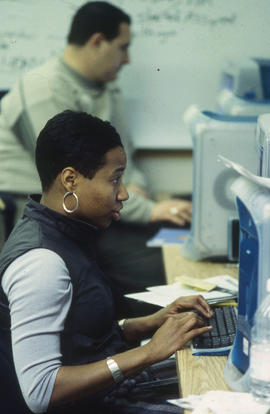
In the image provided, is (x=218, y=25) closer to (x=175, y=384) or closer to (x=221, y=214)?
(x=221, y=214)

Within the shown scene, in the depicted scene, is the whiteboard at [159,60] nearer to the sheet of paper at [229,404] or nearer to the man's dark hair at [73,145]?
the man's dark hair at [73,145]

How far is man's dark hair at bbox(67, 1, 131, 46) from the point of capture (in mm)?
2752

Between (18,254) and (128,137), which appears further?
(128,137)

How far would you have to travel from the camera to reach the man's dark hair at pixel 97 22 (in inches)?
108

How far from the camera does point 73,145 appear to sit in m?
1.31

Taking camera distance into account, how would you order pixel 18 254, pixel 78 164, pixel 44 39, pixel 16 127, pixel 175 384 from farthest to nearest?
pixel 44 39 → pixel 16 127 → pixel 175 384 → pixel 78 164 → pixel 18 254

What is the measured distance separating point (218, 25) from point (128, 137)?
1.36 metres

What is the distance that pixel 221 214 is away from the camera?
6.75ft

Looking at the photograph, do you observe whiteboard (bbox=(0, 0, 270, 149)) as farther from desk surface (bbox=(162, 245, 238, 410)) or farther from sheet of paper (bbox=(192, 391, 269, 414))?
sheet of paper (bbox=(192, 391, 269, 414))

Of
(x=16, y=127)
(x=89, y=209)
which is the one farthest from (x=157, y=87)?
A: (x=89, y=209)

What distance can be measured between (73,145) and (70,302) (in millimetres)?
316

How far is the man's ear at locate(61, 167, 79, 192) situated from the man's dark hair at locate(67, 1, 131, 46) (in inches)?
62.1

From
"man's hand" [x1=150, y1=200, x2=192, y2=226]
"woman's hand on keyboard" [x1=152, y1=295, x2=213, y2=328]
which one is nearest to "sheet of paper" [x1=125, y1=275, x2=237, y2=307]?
"woman's hand on keyboard" [x1=152, y1=295, x2=213, y2=328]

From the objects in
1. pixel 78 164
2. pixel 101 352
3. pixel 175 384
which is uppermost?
pixel 78 164
